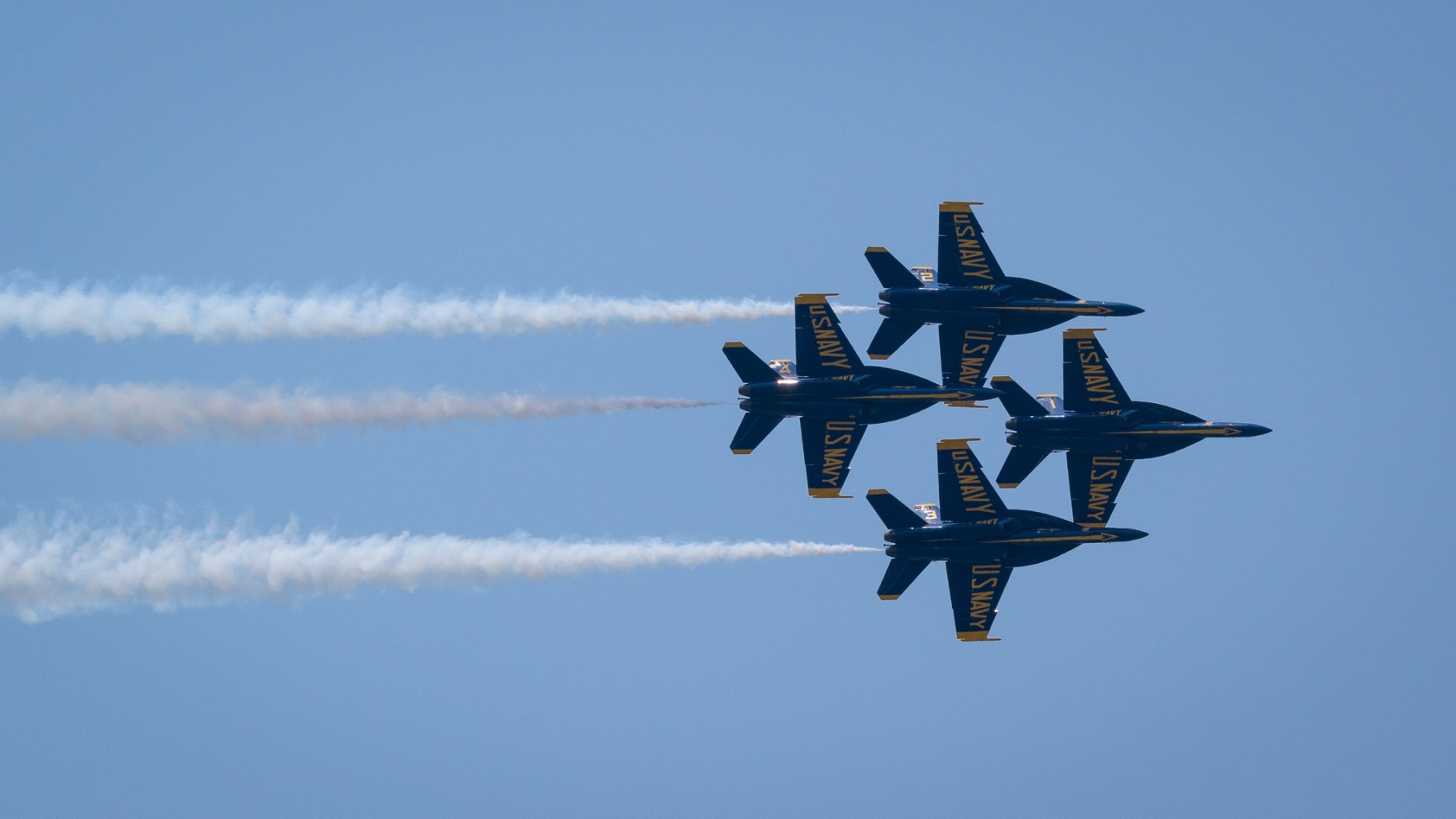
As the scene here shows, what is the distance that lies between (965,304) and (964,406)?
441 centimetres

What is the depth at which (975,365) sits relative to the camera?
134 m

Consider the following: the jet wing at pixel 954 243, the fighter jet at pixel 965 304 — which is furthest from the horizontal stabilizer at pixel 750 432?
the jet wing at pixel 954 243

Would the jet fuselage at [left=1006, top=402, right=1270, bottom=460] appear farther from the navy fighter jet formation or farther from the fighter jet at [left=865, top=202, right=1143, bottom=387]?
the fighter jet at [left=865, top=202, right=1143, bottom=387]

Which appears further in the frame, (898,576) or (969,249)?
(969,249)

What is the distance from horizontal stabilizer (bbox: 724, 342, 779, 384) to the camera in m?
130

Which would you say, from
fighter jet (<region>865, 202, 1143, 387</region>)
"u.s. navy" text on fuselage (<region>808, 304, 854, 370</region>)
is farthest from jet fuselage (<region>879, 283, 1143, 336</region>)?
"u.s. navy" text on fuselage (<region>808, 304, 854, 370</region>)

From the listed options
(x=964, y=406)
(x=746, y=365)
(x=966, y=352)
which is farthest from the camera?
(x=966, y=352)

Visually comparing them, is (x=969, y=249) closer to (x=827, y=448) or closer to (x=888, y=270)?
(x=888, y=270)

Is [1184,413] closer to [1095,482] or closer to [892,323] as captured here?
[1095,482]

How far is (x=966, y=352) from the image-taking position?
441 feet

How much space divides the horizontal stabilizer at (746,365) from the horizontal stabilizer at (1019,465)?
12088 mm

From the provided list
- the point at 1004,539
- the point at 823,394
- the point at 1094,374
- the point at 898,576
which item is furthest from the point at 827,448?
the point at 1094,374

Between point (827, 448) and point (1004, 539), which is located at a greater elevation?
point (827, 448)

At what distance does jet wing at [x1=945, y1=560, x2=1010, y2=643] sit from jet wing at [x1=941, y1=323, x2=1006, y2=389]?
8.12m
